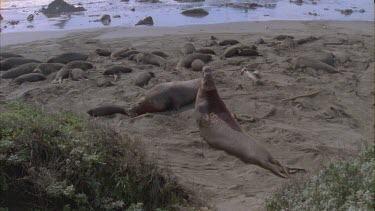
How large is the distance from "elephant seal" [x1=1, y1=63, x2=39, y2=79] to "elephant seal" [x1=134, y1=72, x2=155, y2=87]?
287 centimetres

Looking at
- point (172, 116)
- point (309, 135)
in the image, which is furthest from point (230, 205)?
point (172, 116)

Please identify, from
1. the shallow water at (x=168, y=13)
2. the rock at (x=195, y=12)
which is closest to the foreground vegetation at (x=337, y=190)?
the shallow water at (x=168, y=13)

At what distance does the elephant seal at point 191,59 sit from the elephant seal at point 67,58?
9.37 ft

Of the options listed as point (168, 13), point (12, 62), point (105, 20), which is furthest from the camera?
point (168, 13)

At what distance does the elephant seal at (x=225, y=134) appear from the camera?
646 cm

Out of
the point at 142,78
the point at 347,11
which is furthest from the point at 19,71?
the point at 347,11

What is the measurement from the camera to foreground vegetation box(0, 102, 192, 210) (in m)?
4.80

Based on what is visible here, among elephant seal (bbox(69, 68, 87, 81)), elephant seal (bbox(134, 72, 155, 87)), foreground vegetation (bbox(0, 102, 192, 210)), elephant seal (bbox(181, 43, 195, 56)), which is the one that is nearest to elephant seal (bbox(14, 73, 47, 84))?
elephant seal (bbox(69, 68, 87, 81))

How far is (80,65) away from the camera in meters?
11.9

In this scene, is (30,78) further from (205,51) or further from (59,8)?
(59,8)

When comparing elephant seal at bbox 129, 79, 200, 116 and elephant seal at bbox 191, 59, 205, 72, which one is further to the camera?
elephant seal at bbox 191, 59, 205, 72

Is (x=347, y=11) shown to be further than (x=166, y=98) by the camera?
Yes

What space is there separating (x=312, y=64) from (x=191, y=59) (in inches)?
115

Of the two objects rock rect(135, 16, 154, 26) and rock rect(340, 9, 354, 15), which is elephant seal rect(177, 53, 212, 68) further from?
rock rect(340, 9, 354, 15)
